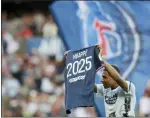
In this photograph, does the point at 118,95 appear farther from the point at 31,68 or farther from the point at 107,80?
the point at 31,68

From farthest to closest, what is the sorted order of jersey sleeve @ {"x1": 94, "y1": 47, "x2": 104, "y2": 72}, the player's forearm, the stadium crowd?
1. the stadium crowd
2. jersey sleeve @ {"x1": 94, "y1": 47, "x2": 104, "y2": 72}
3. the player's forearm

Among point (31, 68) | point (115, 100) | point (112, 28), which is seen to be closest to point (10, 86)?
point (31, 68)

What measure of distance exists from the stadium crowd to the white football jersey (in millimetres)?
2822

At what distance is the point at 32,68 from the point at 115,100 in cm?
492

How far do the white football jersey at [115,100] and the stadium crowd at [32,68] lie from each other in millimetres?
2822

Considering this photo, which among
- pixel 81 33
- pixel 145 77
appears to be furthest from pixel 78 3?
pixel 145 77

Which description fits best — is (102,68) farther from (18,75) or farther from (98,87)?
(18,75)

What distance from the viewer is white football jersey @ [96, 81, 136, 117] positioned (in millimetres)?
6129

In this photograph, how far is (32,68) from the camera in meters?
11.0

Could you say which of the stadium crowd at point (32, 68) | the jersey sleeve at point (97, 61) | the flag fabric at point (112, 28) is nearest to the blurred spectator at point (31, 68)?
the stadium crowd at point (32, 68)

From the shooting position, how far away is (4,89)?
10.5 m

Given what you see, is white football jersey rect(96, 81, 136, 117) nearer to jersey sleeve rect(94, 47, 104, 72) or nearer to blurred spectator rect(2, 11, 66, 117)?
jersey sleeve rect(94, 47, 104, 72)

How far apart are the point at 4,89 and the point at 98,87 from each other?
4457 millimetres

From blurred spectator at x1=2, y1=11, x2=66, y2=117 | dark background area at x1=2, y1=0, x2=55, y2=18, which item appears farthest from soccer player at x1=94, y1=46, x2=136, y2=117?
dark background area at x1=2, y1=0, x2=55, y2=18
